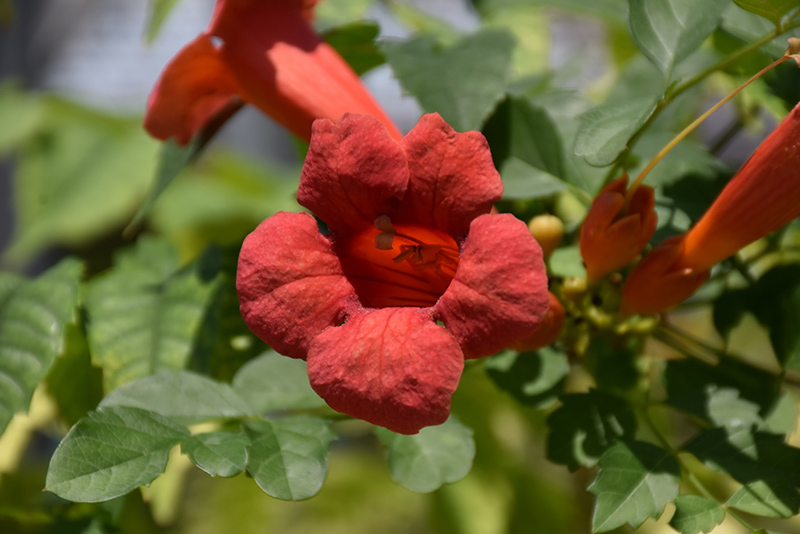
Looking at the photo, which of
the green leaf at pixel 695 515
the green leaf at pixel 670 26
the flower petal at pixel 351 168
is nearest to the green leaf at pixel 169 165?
the flower petal at pixel 351 168

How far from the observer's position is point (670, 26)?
0.58 meters

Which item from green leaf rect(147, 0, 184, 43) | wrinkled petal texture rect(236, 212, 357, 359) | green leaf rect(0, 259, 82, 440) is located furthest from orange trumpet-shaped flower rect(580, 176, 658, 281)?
green leaf rect(147, 0, 184, 43)

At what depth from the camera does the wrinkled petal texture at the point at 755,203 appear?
535 mm

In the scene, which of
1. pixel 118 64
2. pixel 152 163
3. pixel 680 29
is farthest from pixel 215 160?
pixel 680 29

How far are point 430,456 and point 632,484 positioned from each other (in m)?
0.19

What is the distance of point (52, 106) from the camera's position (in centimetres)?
201

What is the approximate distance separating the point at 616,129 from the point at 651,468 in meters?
0.29

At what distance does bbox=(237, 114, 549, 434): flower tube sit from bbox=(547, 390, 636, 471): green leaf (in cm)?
21

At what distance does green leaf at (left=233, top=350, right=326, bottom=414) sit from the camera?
68 centimetres

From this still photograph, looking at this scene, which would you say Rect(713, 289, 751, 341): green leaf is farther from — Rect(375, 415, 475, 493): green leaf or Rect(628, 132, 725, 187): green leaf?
Rect(375, 415, 475, 493): green leaf

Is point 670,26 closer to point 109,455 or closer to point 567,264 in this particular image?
point 567,264

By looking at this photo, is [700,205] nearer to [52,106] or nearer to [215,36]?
[215,36]

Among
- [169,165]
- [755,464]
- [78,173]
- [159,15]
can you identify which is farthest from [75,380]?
[78,173]

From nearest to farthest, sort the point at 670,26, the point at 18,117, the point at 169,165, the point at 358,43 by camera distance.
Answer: the point at 670,26 → the point at 169,165 → the point at 358,43 → the point at 18,117
